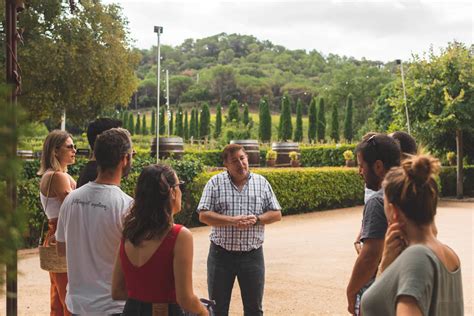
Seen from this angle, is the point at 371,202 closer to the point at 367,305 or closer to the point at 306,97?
the point at 367,305

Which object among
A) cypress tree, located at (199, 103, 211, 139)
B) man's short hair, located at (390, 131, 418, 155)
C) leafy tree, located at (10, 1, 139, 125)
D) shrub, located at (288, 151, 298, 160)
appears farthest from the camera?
cypress tree, located at (199, 103, 211, 139)

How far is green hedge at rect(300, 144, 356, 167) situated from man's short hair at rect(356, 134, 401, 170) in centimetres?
2754

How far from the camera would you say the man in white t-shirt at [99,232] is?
112 inches

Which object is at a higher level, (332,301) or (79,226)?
(79,226)

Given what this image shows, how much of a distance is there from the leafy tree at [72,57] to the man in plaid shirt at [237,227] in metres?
17.4

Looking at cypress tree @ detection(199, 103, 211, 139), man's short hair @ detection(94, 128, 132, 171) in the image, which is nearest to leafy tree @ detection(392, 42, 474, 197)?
man's short hair @ detection(94, 128, 132, 171)

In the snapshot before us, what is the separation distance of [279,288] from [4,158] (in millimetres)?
6667

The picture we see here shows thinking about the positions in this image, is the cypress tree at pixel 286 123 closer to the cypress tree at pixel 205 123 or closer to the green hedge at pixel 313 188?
the cypress tree at pixel 205 123

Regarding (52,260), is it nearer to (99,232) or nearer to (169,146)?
(99,232)

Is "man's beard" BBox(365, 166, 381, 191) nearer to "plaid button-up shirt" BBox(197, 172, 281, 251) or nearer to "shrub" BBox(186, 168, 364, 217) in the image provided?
"plaid button-up shirt" BBox(197, 172, 281, 251)

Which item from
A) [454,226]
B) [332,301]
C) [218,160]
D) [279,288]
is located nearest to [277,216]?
[332,301]

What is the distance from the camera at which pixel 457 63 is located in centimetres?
2202

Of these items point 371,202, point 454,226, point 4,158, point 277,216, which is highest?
point 4,158

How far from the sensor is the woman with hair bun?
1.69 metres
